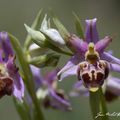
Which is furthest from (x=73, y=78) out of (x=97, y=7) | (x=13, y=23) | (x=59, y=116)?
(x=97, y=7)

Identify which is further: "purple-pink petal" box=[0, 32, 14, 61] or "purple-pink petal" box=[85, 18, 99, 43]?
"purple-pink petal" box=[0, 32, 14, 61]

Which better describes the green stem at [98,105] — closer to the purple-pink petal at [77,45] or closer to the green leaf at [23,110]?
the purple-pink petal at [77,45]

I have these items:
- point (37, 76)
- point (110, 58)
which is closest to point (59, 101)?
point (37, 76)

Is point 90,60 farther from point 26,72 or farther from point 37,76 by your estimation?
point 37,76

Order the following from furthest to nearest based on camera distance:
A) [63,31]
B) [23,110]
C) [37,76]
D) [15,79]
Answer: [37,76] < [23,110] < [15,79] < [63,31]

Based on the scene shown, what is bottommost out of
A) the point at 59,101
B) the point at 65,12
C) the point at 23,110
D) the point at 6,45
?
the point at 23,110

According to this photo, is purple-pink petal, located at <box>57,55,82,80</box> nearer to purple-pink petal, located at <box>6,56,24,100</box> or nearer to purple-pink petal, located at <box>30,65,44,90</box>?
purple-pink petal, located at <box>6,56,24,100</box>

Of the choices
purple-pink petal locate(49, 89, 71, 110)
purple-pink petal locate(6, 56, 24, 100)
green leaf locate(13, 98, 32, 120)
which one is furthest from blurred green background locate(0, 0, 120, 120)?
purple-pink petal locate(6, 56, 24, 100)

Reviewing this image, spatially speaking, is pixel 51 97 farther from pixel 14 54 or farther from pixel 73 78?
pixel 73 78

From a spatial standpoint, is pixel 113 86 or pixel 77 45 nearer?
pixel 77 45

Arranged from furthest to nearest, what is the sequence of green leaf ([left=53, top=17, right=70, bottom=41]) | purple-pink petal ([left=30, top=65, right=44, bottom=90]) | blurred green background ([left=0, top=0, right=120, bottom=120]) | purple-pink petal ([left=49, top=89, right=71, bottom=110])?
blurred green background ([left=0, top=0, right=120, bottom=120]) → purple-pink petal ([left=30, top=65, right=44, bottom=90]) → purple-pink petal ([left=49, top=89, right=71, bottom=110]) → green leaf ([left=53, top=17, right=70, bottom=41])
